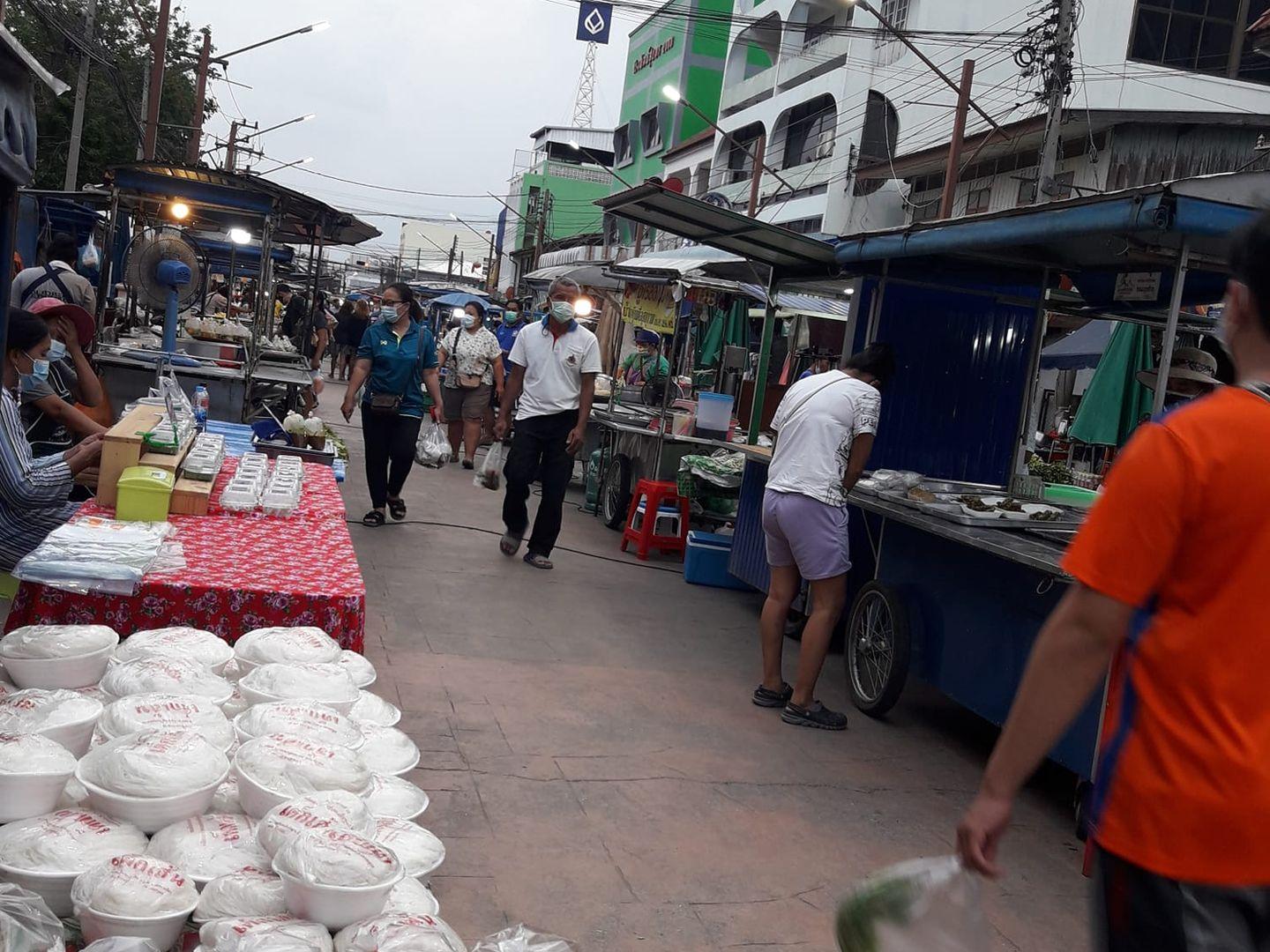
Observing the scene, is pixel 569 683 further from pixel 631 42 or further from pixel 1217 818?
pixel 631 42

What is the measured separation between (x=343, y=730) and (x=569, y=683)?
2.58 m

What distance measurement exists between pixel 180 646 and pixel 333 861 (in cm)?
157

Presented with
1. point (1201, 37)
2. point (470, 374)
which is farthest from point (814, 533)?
point (1201, 37)

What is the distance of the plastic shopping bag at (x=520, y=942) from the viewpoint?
9.50ft

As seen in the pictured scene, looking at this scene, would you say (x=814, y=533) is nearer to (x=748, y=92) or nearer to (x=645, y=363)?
(x=645, y=363)

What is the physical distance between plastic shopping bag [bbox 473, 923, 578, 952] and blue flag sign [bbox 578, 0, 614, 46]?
67.9ft

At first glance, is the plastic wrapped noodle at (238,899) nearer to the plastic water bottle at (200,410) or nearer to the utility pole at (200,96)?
the plastic water bottle at (200,410)

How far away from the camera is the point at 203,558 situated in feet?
15.2

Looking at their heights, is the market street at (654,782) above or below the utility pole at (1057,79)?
→ below

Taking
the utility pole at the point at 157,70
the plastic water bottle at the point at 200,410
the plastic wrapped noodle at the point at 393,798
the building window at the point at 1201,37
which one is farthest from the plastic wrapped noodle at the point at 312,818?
the utility pole at the point at 157,70

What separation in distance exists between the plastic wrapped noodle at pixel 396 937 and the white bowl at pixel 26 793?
0.91m

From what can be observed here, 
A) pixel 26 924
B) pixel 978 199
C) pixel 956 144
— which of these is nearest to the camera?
pixel 26 924

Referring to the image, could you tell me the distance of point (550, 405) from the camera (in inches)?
344

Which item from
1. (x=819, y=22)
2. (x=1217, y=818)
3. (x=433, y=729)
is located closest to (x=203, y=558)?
(x=433, y=729)
